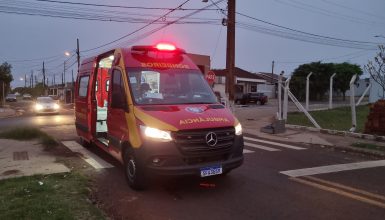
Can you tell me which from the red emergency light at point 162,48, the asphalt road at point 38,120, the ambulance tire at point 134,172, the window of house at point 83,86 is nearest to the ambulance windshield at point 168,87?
the red emergency light at point 162,48

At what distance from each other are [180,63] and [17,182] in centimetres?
381

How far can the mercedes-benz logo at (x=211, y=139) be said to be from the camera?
6.31m

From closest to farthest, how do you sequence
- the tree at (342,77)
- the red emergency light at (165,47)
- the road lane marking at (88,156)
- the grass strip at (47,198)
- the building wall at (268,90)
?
the grass strip at (47,198), the red emergency light at (165,47), the road lane marking at (88,156), the tree at (342,77), the building wall at (268,90)

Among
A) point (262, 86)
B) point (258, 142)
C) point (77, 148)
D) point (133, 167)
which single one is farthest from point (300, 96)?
point (133, 167)

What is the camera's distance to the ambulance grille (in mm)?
6172

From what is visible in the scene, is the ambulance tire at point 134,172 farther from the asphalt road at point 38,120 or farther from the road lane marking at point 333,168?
the asphalt road at point 38,120

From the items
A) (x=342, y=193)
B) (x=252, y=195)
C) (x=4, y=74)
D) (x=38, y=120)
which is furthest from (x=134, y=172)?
(x=4, y=74)

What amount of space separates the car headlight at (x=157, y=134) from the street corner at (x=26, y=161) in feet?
9.46

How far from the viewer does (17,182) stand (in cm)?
706

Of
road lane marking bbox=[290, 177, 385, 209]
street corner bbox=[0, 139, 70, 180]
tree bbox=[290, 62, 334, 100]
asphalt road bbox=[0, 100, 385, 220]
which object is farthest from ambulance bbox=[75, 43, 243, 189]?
tree bbox=[290, 62, 334, 100]

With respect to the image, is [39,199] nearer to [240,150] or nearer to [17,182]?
[17,182]

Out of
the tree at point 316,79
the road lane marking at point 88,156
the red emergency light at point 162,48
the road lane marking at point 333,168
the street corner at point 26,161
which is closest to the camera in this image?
the red emergency light at point 162,48

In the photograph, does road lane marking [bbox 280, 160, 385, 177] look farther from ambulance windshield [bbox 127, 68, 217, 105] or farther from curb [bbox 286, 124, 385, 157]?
ambulance windshield [bbox 127, 68, 217, 105]

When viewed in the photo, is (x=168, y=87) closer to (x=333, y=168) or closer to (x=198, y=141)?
(x=198, y=141)
